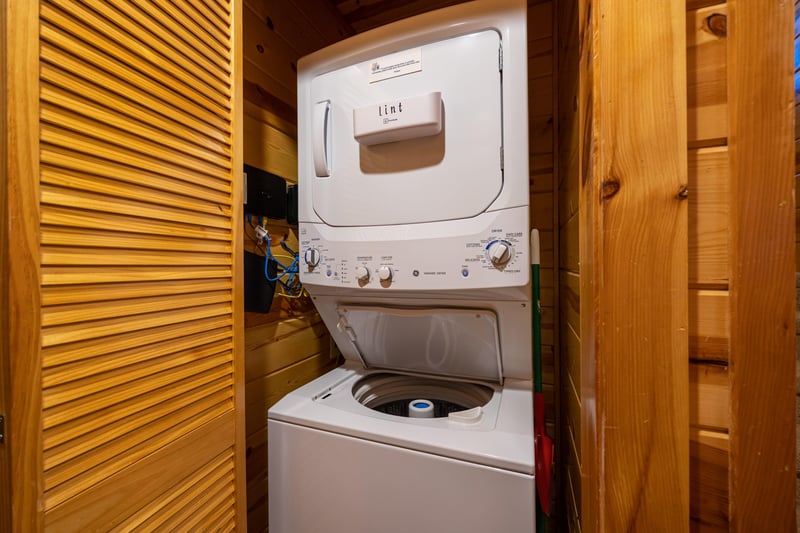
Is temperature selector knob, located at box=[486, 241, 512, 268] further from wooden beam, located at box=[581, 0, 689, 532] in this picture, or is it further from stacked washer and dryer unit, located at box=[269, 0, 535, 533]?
wooden beam, located at box=[581, 0, 689, 532]

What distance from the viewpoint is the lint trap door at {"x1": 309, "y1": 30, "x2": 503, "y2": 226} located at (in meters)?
1.07

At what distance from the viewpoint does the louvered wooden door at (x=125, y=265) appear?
60 cm

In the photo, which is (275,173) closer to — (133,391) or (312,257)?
(312,257)

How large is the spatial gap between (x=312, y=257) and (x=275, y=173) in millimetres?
548

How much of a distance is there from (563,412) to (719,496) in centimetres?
113

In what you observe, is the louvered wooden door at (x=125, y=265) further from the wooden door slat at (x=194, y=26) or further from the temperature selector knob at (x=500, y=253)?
the temperature selector knob at (x=500, y=253)

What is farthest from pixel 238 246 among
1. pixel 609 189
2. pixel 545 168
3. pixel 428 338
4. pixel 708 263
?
pixel 545 168

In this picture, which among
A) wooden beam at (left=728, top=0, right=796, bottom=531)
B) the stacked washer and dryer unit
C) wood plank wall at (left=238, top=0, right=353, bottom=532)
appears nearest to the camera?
wooden beam at (left=728, top=0, right=796, bottom=531)

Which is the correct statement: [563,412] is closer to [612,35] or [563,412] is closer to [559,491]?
[559,491]

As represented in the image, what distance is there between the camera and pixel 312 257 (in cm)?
131

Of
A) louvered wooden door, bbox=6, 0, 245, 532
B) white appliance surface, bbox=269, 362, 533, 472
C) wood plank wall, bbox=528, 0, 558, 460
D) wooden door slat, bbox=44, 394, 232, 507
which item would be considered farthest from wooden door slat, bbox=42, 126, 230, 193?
wood plank wall, bbox=528, 0, 558, 460

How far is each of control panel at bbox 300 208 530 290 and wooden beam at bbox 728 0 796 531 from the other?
0.52 m

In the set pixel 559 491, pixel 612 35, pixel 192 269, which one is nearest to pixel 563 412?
pixel 559 491

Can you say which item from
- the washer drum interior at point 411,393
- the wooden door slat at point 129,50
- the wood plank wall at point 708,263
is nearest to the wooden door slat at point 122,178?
the wooden door slat at point 129,50
